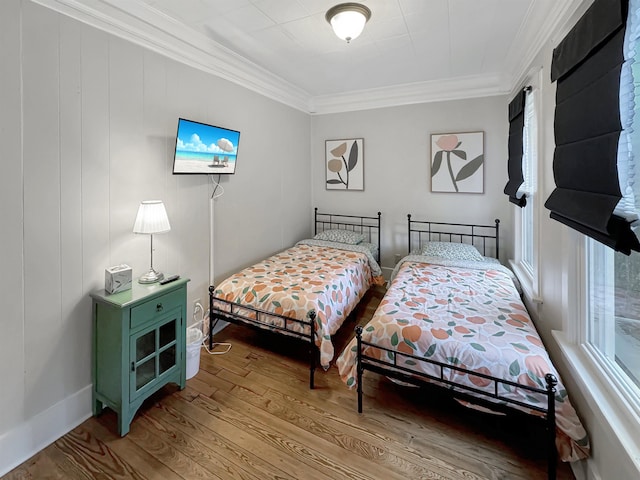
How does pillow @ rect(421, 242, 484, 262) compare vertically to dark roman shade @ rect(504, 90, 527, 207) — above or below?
below

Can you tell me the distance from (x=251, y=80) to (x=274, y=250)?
6.63 ft

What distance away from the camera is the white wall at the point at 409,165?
3.77 metres

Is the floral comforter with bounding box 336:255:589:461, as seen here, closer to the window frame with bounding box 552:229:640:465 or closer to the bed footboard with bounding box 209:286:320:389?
the window frame with bounding box 552:229:640:465

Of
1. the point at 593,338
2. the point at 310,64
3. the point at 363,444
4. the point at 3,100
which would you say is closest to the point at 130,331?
the point at 3,100

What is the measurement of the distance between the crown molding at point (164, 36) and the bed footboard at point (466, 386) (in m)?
2.63

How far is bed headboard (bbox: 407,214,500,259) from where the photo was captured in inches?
152

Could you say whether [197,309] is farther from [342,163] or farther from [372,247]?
[342,163]

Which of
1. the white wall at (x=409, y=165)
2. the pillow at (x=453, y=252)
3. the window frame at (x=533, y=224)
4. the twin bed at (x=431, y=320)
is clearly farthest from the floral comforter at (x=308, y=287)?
the window frame at (x=533, y=224)

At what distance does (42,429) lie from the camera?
1.80 m

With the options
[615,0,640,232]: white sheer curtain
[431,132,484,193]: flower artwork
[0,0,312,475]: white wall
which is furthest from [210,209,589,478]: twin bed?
[0,0,312,475]: white wall

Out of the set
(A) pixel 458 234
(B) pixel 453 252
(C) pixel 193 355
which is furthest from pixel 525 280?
(C) pixel 193 355

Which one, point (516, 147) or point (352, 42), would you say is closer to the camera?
point (352, 42)

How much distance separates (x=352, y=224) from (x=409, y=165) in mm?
1167

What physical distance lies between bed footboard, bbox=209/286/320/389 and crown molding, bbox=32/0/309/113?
79.6 inches
